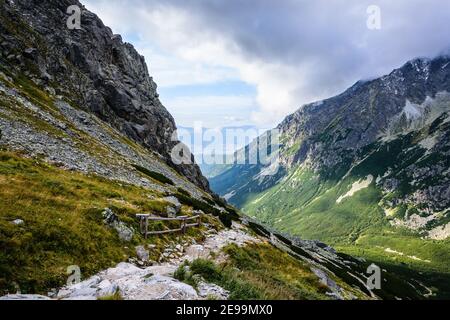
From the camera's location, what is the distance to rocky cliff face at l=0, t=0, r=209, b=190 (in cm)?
7750

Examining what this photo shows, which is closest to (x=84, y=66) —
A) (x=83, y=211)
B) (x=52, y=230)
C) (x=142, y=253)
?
(x=83, y=211)

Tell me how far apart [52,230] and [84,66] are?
8580 cm

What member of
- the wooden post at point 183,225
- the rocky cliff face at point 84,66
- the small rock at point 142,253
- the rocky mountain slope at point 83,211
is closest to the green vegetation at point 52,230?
the rocky mountain slope at point 83,211

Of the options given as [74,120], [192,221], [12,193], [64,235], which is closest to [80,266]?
[64,235]

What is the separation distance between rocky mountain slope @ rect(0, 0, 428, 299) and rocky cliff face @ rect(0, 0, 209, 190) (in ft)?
1.20

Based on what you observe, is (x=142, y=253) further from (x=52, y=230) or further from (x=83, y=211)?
(x=52, y=230)

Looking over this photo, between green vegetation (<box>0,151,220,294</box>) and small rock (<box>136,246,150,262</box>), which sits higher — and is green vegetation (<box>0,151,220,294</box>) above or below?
above

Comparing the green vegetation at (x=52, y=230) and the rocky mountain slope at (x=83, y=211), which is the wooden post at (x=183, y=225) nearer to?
the rocky mountain slope at (x=83, y=211)

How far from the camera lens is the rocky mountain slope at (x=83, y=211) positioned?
16031mm

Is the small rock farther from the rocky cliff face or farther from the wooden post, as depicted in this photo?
the rocky cliff face

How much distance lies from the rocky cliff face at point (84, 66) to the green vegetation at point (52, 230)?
53.1 m

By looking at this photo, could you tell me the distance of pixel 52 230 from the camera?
20.1 metres

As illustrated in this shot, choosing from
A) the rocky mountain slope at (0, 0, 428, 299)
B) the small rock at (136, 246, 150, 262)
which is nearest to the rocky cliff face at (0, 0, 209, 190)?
the rocky mountain slope at (0, 0, 428, 299)
